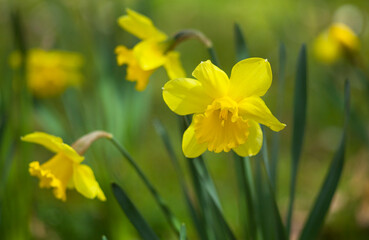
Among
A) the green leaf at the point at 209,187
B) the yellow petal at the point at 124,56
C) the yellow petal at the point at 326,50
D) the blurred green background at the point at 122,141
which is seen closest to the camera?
the green leaf at the point at 209,187

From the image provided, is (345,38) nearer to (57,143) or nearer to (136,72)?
(136,72)

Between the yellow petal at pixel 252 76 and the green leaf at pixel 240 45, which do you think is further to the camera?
the green leaf at pixel 240 45

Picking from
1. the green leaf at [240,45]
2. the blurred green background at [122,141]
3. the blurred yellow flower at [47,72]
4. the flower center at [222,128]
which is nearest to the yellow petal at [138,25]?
the green leaf at [240,45]

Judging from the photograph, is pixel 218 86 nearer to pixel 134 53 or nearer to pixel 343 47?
pixel 134 53

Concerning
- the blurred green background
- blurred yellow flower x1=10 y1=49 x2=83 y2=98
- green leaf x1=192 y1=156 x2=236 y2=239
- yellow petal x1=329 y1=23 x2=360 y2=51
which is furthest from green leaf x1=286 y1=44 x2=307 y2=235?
blurred yellow flower x1=10 y1=49 x2=83 y2=98

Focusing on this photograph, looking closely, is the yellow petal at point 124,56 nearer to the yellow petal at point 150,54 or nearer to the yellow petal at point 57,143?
the yellow petal at point 150,54
